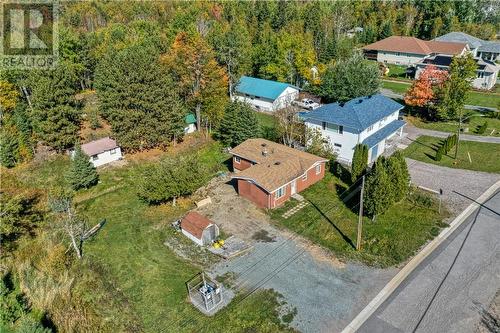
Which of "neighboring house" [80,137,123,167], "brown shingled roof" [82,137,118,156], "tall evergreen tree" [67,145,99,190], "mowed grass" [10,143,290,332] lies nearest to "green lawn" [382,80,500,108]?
"neighboring house" [80,137,123,167]

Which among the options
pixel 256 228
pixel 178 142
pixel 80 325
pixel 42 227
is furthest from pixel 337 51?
pixel 80 325

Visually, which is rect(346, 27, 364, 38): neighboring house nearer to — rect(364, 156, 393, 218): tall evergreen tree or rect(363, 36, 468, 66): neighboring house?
rect(363, 36, 468, 66): neighboring house

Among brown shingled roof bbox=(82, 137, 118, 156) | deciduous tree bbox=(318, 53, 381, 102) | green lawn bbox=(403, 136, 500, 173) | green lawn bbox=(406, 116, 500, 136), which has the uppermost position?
deciduous tree bbox=(318, 53, 381, 102)

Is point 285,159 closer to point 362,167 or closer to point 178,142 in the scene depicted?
point 362,167

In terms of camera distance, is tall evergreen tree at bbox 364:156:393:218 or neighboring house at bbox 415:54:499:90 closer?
tall evergreen tree at bbox 364:156:393:218

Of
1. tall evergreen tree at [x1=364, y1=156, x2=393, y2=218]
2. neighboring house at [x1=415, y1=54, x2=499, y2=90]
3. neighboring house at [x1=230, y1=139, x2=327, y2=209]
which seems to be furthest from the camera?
neighboring house at [x1=415, y1=54, x2=499, y2=90]
